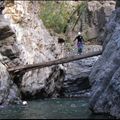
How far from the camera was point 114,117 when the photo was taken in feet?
58.7

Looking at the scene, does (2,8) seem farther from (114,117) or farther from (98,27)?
(98,27)

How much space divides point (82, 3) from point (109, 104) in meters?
39.4

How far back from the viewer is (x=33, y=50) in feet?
114

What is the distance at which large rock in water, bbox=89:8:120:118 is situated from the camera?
18375 millimetres

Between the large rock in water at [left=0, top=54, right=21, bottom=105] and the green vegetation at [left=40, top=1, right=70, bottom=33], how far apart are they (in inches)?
905

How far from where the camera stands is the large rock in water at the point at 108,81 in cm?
1838

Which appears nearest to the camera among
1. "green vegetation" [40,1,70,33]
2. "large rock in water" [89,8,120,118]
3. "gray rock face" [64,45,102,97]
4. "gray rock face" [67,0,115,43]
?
"large rock in water" [89,8,120,118]

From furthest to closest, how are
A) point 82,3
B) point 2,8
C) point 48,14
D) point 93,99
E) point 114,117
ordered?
1. point 82,3
2. point 48,14
3. point 2,8
4. point 93,99
5. point 114,117

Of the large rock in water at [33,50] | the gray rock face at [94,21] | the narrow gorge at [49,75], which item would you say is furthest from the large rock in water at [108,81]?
the gray rock face at [94,21]

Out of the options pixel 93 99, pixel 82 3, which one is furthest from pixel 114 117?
pixel 82 3

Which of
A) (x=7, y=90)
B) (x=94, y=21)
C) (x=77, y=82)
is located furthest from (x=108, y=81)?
(x=94, y=21)

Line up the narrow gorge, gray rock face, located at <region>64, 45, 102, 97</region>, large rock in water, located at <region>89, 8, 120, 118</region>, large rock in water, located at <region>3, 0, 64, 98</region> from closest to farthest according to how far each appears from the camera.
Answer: large rock in water, located at <region>89, 8, 120, 118</region> → the narrow gorge → large rock in water, located at <region>3, 0, 64, 98</region> → gray rock face, located at <region>64, 45, 102, 97</region>

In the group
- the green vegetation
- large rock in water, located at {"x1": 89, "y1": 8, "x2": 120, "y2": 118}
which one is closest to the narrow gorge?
large rock in water, located at {"x1": 89, "y1": 8, "x2": 120, "y2": 118}

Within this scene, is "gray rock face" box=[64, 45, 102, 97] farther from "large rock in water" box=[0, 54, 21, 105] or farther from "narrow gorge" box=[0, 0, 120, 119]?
"large rock in water" box=[0, 54, 21, 105]
